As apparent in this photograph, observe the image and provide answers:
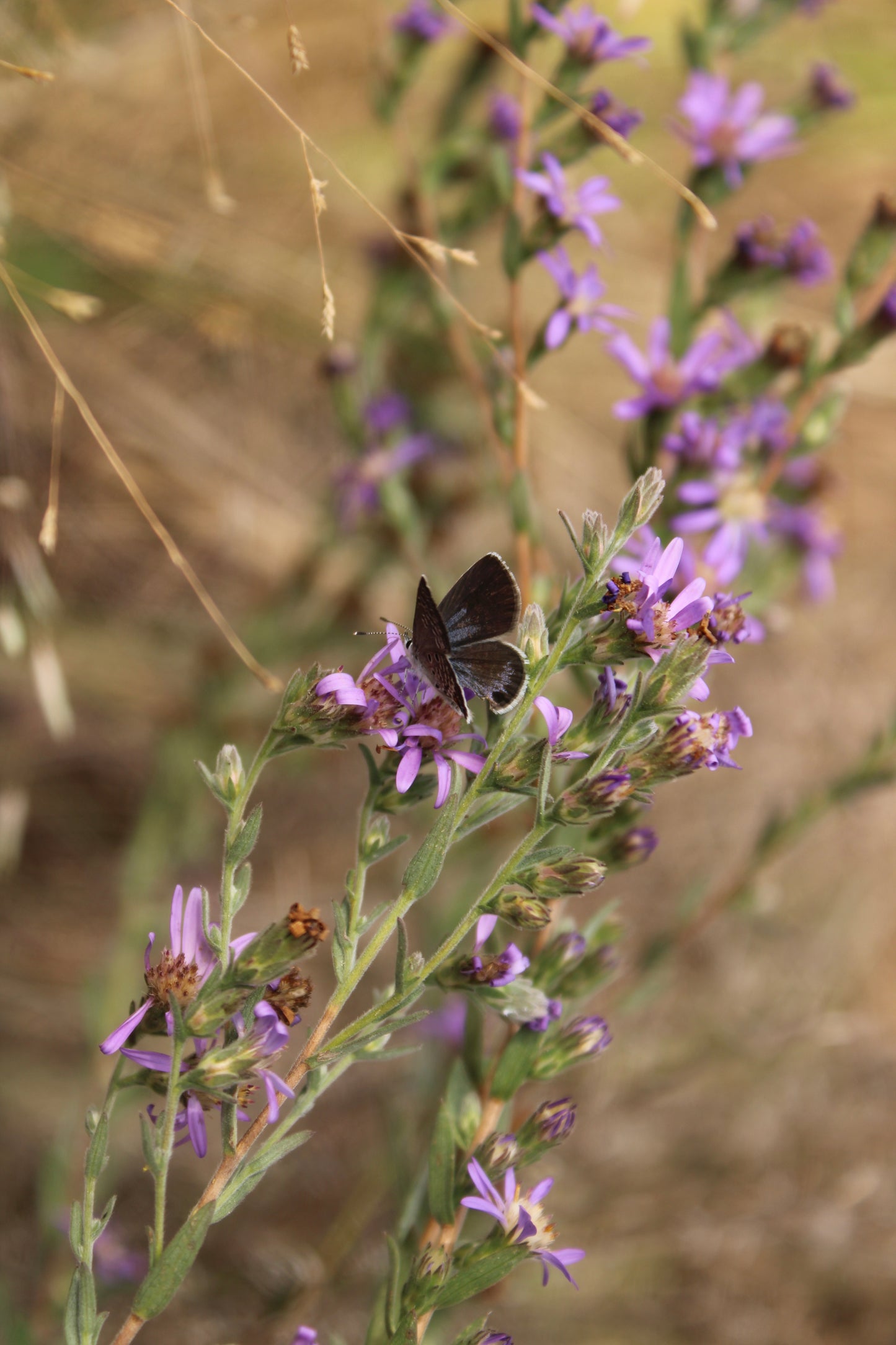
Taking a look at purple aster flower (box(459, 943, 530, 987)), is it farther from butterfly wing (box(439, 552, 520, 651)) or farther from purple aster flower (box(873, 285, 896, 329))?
purple aster flower (box(873, 285, 896, 329))

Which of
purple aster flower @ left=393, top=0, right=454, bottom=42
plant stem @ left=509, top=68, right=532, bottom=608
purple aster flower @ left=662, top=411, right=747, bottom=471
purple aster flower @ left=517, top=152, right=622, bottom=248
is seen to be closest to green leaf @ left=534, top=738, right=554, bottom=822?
plant stem @ left=509, top=68, right=532, bottom=608

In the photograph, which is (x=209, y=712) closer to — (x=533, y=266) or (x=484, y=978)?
(x=484, y=978)

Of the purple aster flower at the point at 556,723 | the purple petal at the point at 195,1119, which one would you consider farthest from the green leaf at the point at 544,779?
the purple petal at the point at 195,1119

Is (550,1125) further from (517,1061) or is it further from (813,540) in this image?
(813,540)

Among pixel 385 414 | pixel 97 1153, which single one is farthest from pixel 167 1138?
pixel 385 414

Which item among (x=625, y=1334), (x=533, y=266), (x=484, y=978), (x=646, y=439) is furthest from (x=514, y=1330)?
(x=533, y=266)
